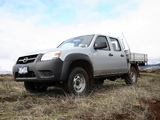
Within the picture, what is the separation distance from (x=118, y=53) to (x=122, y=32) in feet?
6.03

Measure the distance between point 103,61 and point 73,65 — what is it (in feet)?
4.04

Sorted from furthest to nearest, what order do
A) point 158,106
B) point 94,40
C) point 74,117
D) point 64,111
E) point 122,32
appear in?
point 122,32 < point 94,40 < point 64,111 < point 158,106 < point 74,117

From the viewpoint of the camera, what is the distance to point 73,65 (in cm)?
425

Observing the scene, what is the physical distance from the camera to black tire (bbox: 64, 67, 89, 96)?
3.93 m

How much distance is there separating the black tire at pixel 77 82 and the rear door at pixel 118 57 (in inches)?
67.6

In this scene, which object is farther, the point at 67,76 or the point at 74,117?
the point at 67,76

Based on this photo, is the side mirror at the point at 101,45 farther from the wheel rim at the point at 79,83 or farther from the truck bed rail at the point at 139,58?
the truck bed rail at the point at 139,58

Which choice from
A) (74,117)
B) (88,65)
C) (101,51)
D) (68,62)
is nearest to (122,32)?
(101,51)

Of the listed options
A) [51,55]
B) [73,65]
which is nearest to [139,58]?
[73,65]

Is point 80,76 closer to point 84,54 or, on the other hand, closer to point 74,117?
point 84,54

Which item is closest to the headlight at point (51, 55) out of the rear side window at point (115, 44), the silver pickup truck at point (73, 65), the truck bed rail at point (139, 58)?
the silver pickup truck at point (73, 65)

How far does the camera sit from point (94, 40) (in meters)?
4.96

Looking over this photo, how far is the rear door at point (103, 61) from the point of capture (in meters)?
4.83

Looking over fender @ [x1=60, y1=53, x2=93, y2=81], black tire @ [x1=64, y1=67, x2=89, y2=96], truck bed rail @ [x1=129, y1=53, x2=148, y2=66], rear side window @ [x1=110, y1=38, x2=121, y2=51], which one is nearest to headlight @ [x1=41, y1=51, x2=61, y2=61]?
fender @ [x1=60, y1=53, x2=93, y2=81]
